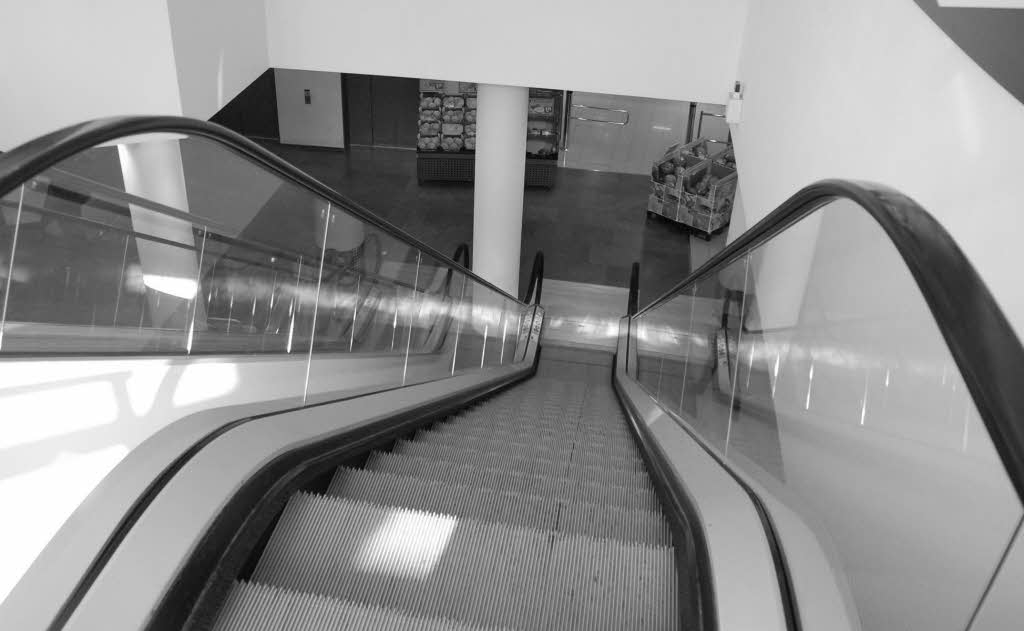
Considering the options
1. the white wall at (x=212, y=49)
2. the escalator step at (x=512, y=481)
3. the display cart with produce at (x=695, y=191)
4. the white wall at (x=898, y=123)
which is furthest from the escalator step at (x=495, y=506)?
the display cart with produce at (x=695, y=191)

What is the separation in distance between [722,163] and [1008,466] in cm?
1303

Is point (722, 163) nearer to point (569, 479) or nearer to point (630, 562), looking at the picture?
point (569, 479)

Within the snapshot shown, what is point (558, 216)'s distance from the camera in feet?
43.9

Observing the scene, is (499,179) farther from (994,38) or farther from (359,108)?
(359,108)

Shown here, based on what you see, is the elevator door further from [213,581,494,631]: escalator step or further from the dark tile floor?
[213,581,494,631]: escalator step

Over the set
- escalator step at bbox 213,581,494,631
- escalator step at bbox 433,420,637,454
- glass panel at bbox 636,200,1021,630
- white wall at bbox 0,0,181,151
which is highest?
white wall at bbox 0,0,181,151

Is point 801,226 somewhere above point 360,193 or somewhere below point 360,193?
below

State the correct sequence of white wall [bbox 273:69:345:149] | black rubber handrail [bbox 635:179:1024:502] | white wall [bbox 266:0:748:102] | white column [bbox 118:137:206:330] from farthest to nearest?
white wall [bbox 273:69:345:149] < white wall [bbox 266:0:748:102] < white column [bbox 118:137:206:330] < black rubber handrail [bbox 635:179:1024:502]

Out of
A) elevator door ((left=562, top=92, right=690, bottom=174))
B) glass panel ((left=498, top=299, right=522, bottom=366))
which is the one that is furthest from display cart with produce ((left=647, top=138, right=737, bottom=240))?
glass panel ((left=498, top=299, right=522, bottom=366))

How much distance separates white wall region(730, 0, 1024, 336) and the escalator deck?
1371 mm

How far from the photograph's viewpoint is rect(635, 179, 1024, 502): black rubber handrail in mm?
1097

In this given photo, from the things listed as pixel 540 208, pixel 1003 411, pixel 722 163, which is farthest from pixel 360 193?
pixel 1003 411

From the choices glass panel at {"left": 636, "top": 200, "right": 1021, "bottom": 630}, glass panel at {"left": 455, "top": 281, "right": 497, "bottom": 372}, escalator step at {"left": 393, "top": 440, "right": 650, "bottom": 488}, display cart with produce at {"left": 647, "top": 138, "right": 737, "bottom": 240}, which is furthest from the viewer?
display cart with produce at {"left": 647, "top": 138, "right": 737, "bottom": 240}

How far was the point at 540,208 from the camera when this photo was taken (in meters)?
13.6
